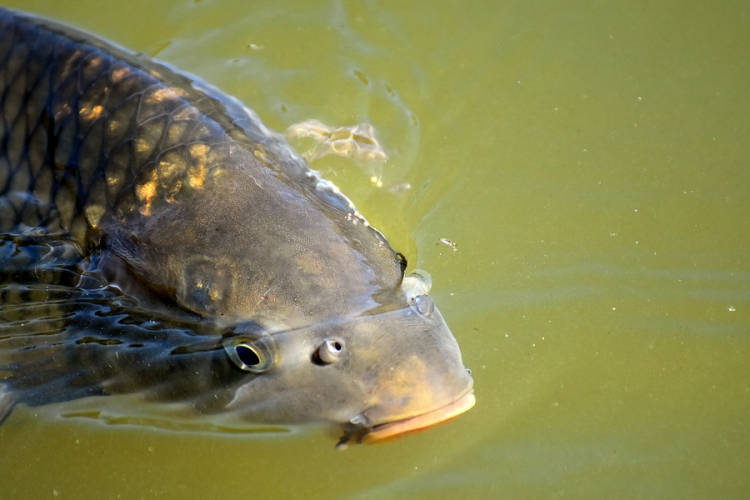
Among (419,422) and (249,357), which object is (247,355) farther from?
(419,422)

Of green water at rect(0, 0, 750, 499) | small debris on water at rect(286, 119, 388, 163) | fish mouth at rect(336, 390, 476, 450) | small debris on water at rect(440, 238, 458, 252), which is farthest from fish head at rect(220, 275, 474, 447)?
small debris on water at rect(286, 119, 388, 163)

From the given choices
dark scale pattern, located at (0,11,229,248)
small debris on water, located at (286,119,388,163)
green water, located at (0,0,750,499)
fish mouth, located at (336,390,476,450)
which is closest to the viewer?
fish mouth, located at (336,390,476,450)

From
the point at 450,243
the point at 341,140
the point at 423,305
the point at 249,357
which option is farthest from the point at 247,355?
the point at 341,140

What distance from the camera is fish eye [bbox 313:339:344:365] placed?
7.97ft

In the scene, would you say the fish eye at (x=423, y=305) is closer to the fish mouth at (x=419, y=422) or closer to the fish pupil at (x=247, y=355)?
the fish mouth at (x=419, y=422)

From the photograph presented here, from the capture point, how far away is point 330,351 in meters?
2.43

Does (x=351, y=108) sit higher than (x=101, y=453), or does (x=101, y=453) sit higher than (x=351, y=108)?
(x=351, y=108)

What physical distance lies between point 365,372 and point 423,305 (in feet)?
1.16

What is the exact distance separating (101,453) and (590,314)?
2077 mm

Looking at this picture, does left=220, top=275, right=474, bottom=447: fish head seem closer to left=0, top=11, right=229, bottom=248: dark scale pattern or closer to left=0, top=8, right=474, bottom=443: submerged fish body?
left=0, top=8, right=474, bottom=443: submerged fish body

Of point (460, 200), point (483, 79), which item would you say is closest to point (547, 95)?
point (483, 79)

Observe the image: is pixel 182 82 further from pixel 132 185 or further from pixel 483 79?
pixel 483 79

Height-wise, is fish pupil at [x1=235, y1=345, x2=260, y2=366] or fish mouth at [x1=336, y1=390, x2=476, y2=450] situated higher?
fish mouth at [x1=336, y1=390, x2=476, y2=450]

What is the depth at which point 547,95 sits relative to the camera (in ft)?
12.9
